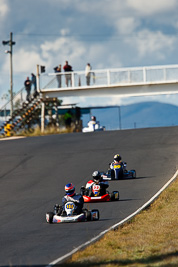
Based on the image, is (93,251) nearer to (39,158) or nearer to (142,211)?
(142,211)

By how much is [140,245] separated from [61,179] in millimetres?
14789

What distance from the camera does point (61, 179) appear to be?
1024 inches

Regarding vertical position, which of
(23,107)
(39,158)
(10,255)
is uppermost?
Answer: (23,107)

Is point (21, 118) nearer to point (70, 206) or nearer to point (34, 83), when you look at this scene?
point (34, 83)

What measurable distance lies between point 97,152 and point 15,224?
1675 centimetres

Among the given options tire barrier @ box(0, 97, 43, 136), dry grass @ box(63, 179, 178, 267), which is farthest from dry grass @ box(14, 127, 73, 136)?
dry grass @ box(63, 179, 178, 267)

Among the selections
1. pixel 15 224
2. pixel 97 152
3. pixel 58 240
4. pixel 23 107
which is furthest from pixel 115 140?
pixel 58 240

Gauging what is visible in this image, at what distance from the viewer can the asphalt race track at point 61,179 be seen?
41.1ft

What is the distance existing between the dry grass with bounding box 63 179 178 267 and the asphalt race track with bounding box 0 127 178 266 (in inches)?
21.5

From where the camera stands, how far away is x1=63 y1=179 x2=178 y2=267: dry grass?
9734mm

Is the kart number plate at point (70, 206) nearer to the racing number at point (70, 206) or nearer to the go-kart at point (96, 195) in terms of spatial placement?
the racing number at point (70, 206)

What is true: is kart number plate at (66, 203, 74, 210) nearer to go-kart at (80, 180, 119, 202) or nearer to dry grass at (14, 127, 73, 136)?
go-kart at (80, 180, 119, 202)

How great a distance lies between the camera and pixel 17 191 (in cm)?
2370

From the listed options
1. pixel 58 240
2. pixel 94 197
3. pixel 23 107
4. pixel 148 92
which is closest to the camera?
pixel 58 240
